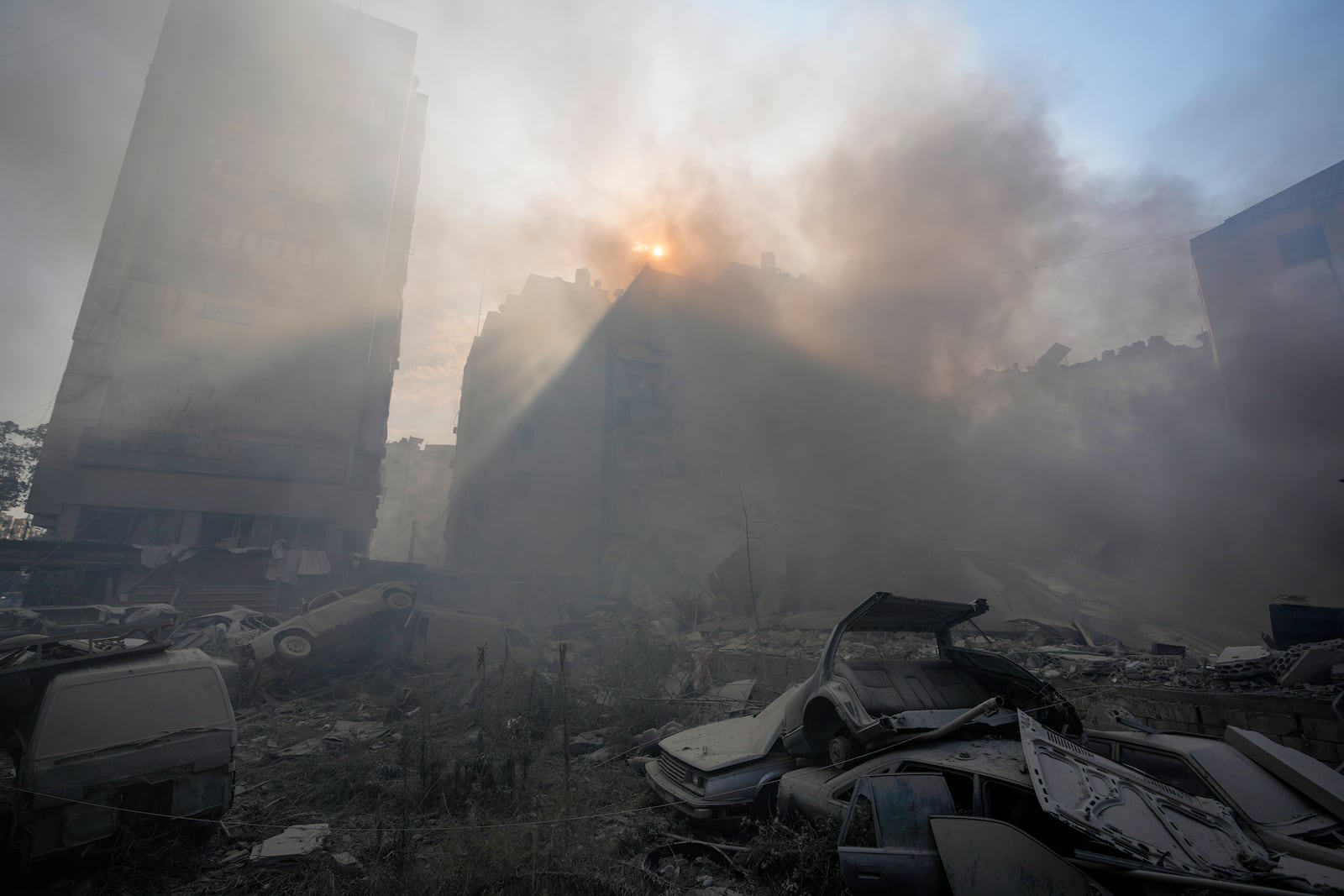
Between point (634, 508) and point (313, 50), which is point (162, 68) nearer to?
point (313, 50)

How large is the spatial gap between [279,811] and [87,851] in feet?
5.80

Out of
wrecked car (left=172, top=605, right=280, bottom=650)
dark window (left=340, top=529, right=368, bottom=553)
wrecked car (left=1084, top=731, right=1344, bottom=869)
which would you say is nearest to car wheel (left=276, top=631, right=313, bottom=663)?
wrecked car (left=172, top=605, right=280, bottom=650)

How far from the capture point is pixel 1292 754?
3271 mm

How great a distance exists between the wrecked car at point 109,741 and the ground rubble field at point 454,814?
0.94 feet

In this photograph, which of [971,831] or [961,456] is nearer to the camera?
[971,831]

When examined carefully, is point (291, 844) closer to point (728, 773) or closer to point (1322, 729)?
point (728, 773)

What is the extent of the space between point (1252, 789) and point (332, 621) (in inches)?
A: 456

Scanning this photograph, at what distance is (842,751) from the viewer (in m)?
3.98

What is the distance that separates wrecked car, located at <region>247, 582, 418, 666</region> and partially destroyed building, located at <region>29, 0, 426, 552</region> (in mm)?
12125

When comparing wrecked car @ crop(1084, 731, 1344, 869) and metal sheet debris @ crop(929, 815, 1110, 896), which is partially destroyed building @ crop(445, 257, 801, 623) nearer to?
wrecked car @ crop(1084, 731, 1344, 869)

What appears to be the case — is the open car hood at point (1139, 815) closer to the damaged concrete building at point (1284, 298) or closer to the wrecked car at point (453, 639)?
the wrecked car at point (453, 639)

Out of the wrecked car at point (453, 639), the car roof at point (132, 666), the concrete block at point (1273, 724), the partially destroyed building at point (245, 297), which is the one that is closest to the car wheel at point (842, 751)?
the concrete block at point (1273, 724)

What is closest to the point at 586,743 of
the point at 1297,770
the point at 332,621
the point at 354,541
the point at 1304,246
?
the point at 332,621

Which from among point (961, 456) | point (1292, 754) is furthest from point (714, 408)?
point (1292, 754)
